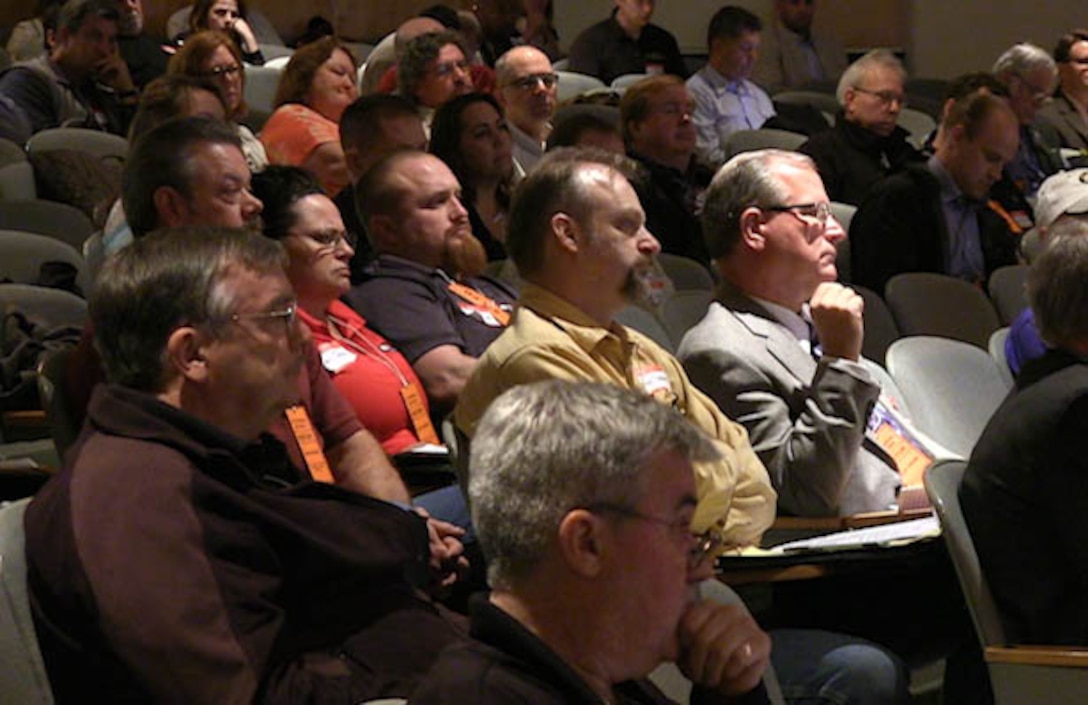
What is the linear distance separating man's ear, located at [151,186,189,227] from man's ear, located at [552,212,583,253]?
67 cm

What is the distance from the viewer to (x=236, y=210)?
335cm

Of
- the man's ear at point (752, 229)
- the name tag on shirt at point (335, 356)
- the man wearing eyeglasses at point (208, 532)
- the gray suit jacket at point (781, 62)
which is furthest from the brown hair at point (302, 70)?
the gray suit jacket at point (781, 62)

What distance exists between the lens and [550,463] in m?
1.74

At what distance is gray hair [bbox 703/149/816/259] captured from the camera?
3475mm

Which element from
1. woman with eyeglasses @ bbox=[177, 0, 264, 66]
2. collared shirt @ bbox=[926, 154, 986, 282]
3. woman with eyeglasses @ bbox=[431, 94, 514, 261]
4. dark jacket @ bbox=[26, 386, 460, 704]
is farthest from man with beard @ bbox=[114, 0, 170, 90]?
dark jacket @ bbox=[26, 386, 460, 704]

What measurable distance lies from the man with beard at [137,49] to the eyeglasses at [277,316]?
15.1 ft

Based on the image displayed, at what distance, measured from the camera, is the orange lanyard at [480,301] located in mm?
3826

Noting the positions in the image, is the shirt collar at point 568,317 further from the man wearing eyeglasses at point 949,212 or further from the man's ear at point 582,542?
the man wearing eyeglasses at point 949,212

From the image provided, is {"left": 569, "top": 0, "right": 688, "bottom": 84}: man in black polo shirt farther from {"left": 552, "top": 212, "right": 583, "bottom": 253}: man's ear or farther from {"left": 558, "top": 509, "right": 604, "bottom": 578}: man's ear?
{"left": 558, "top": 509, "right": 604, "bottom": 578}: man's ear

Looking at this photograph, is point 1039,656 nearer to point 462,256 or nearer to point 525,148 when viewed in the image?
point 462,256

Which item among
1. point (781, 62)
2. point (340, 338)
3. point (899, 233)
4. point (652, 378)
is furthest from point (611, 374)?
point (781, 62)

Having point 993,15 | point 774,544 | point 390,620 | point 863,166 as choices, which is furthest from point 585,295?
point 993,15

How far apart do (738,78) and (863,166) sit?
4.53 ft

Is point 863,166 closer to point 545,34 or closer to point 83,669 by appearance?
point 545,34
